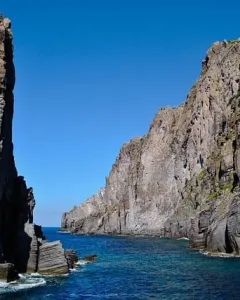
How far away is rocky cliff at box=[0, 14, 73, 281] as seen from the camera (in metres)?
66.2

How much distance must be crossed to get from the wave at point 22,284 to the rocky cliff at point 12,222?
220cm

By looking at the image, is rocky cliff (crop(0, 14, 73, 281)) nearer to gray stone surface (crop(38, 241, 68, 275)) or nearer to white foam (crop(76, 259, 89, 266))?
gray stone surface (crop(38, 241, 68, 275))

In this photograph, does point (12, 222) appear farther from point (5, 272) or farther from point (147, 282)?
point (147, 282)

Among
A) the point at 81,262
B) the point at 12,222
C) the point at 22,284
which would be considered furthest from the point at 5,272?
the point at 81,262

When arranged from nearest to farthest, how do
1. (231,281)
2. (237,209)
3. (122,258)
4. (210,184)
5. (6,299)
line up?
(6,299), (231,281), (237,209), (122,258), (210,184)

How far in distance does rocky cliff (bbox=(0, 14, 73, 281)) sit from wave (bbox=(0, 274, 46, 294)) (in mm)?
2203

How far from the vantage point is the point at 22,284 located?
57.2 metres

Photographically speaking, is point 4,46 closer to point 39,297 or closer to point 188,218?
point 39,297

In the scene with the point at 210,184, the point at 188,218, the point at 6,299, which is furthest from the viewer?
the point at 188,218

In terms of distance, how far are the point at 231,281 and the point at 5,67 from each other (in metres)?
39.0

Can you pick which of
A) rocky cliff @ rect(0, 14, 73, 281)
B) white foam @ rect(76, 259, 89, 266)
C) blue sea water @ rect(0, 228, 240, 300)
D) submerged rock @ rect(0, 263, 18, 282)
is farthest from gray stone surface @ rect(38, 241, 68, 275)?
white foam @ rect(76, 259, 89, 266)

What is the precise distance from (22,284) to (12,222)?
15516mm

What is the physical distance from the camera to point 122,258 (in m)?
99.2

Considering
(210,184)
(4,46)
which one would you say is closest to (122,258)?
(4,46)
